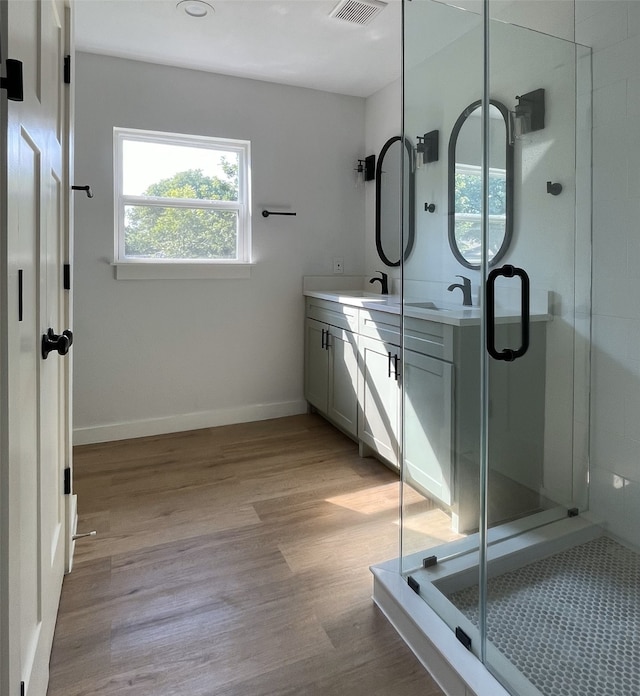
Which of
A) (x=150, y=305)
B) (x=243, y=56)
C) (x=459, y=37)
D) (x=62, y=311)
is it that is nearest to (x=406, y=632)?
(x=62, y=311)

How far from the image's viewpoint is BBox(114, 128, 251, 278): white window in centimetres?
327

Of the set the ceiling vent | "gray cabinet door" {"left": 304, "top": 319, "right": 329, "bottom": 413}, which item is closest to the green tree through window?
"gray cabinet door" {"left": 304, "top": 319, "right": 329, "bottom": 413}

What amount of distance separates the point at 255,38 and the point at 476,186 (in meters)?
1.95

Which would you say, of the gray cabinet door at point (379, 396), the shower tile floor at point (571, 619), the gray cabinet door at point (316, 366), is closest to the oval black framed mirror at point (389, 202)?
the gray cabinet door at point (316, 366)

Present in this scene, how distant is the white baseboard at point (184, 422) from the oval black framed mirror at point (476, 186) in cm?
228

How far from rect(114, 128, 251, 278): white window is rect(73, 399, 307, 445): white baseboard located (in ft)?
3.23

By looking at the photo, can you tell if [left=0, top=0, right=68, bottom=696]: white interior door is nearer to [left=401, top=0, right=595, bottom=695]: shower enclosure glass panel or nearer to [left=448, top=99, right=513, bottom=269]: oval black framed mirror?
[left=401, top=0, right=595, bottom=695]: shower enclosure glass panel

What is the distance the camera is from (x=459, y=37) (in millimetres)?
1836

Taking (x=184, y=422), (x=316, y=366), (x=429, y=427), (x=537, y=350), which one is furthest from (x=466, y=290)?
(x=184, y=422)

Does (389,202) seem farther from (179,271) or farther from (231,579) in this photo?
(231,579)

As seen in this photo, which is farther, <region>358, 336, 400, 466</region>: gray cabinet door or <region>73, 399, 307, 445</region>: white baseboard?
<region>73, 399, 307, 445</region>: white baseboard

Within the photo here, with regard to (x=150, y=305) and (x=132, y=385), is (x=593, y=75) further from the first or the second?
(x=132, y=385)

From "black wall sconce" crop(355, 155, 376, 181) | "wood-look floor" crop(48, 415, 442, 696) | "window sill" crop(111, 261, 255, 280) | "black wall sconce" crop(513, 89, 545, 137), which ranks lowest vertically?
"wood-look floor" crop(48, 415, 442, 696)

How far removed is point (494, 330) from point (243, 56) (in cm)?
259
